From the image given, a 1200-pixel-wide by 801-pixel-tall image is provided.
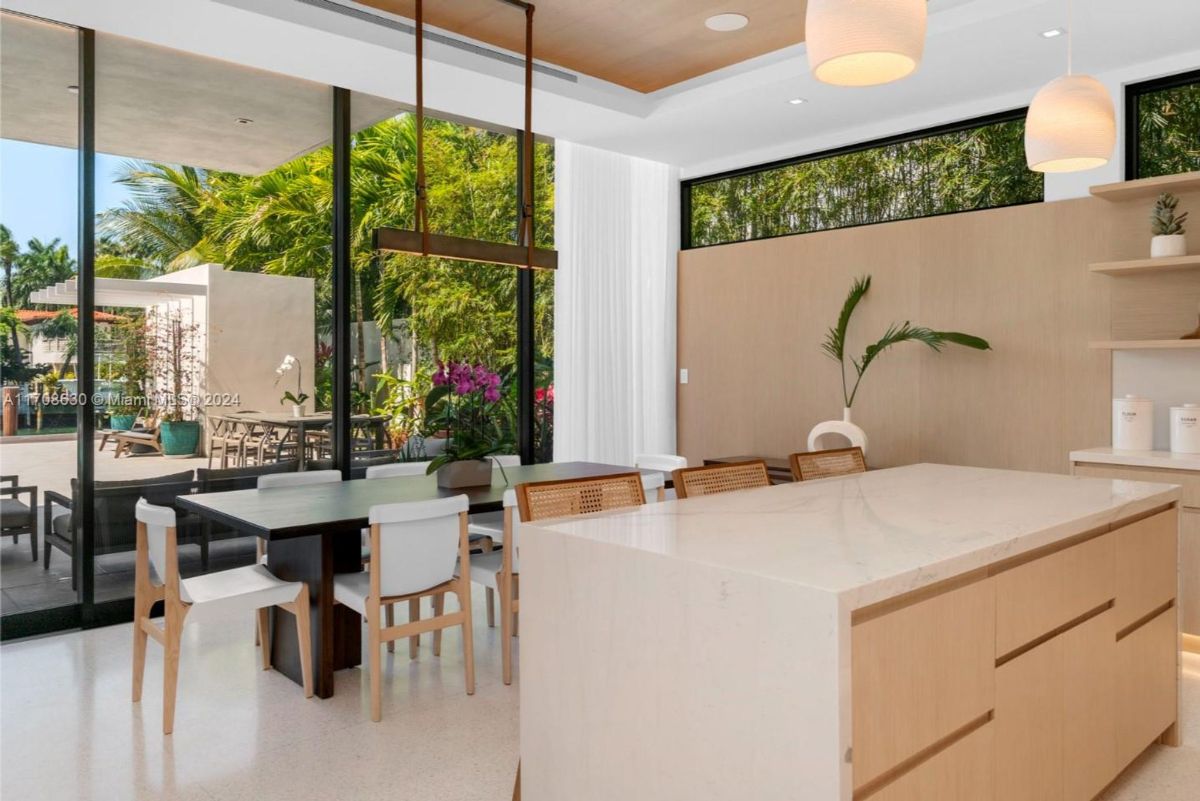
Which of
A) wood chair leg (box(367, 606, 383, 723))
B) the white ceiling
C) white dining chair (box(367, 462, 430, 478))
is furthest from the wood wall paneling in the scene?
wood chair leg (box(367, 606, 383, 723))

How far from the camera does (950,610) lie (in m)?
1.80

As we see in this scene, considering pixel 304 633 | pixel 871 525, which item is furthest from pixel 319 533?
pixel 871 525

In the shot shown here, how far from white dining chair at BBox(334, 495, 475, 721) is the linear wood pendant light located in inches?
48.2

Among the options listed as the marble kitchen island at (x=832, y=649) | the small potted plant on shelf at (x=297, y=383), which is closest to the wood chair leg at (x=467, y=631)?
the marble kitchen island at (x=832, y=649)

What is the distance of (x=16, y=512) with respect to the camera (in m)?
4.15

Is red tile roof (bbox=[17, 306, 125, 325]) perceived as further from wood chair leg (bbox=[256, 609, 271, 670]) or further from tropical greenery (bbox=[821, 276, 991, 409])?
tropical greenery (bbox=[821, 276, 991, 409])

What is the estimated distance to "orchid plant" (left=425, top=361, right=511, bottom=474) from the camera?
13.6 ft

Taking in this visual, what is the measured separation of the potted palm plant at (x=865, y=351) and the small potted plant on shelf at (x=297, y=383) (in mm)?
3079

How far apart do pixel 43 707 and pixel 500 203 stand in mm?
3968

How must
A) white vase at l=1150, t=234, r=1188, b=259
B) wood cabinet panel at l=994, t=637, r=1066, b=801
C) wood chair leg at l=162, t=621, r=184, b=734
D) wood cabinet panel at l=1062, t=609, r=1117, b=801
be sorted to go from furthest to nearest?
1. white vase at l=1150, t=234, r=1188, b=259
2. wood chair leg at l=162, t=621, r=184, b=734
3. wood cabinet panel at l=1062, t=609, r=1117, b=801
4. wood cabinet panel at l=994, t=637, r=1066, b=801

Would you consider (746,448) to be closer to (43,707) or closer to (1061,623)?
(1061,623)

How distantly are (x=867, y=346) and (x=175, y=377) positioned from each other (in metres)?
4.08

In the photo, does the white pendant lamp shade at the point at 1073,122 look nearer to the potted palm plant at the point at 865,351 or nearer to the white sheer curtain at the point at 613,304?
the potted palm plant at the point at 865,351

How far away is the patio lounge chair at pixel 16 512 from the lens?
4129 mm
